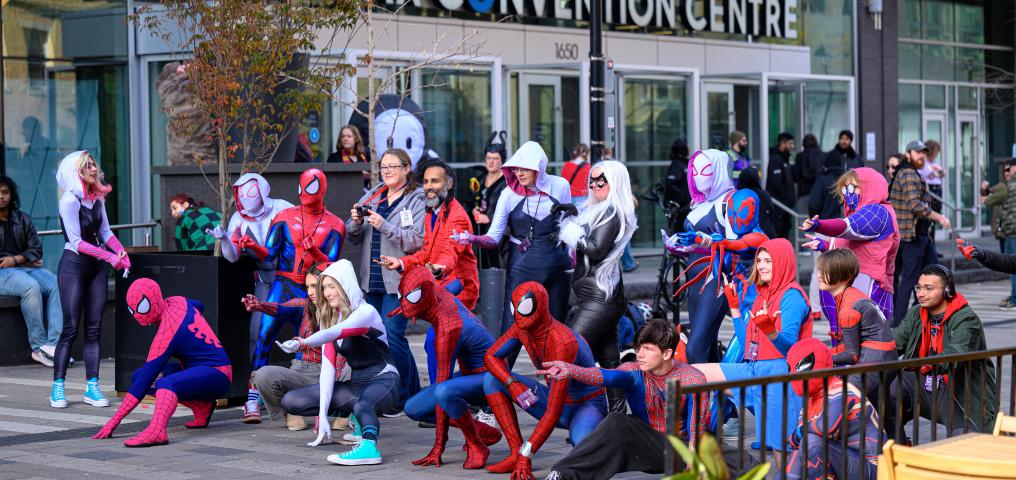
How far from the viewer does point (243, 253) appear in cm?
1060

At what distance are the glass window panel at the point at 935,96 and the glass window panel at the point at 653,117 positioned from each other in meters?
8.52

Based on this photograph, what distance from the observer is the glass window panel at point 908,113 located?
29.5 m

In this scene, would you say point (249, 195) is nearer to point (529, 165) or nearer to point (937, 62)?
point (529, 165)

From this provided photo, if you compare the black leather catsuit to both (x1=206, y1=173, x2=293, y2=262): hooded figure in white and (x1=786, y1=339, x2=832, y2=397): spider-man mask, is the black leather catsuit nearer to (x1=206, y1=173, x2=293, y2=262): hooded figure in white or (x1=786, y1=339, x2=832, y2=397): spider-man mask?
(x1=786, y1=339, x2=832, y2=397): spider-man mask

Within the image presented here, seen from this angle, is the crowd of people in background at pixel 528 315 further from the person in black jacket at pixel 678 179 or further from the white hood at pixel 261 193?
the person in black jacket at pixel 678 179

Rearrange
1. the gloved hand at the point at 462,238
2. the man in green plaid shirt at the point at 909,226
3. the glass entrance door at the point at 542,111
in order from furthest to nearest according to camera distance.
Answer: the glass entrance door at the point at 542,111 → the man in green plaid shirt at the point at 909,226 → the gloved hand at the point at 462,238

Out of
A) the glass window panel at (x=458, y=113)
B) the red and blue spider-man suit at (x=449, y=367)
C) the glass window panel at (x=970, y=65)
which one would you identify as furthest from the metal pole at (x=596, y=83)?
the glass window panel at (x=970, y=65)

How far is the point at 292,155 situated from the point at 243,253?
4.64 meters

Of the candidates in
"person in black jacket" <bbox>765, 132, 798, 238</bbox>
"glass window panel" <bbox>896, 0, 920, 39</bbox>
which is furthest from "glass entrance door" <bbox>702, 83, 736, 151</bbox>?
"glass window panel" <bbox>896, 0, 920, 39</bbox>

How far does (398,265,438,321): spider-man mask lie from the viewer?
27.8ft

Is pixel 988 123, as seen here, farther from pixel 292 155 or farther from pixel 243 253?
pixel 243 253

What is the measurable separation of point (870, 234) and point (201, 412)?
4462mm

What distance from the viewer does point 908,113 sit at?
29656 mm

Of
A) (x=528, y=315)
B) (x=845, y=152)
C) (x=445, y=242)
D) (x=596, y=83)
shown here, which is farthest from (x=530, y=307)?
(x=845, y=152)
